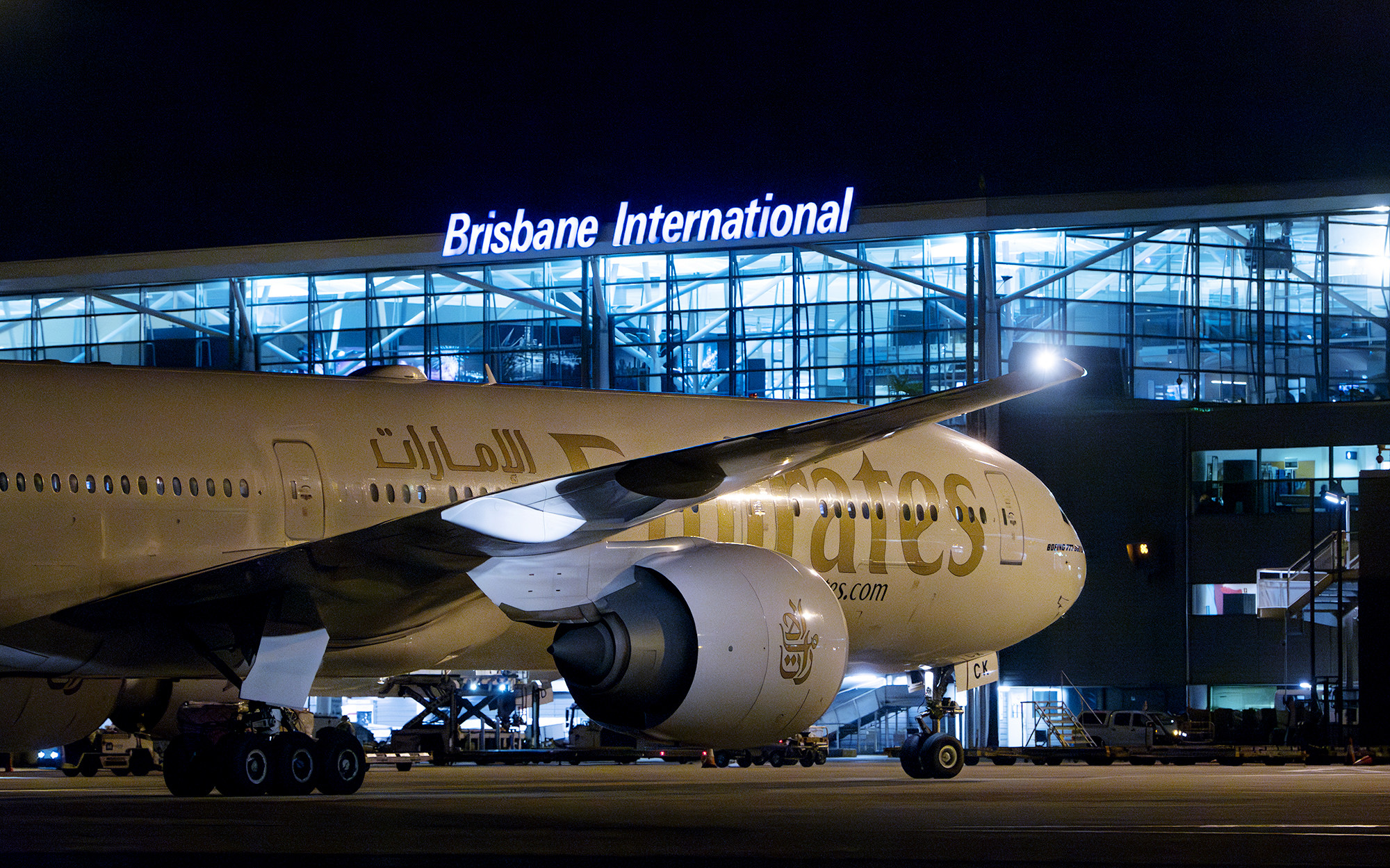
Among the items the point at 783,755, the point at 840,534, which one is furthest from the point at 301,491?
Answer: the point at 783,755

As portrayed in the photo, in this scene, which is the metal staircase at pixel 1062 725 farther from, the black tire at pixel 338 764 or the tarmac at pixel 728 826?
the black tire at pixel 338 764

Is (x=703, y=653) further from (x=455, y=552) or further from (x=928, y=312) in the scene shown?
(x=928, y=312)

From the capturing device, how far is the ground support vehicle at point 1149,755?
92.7 ft

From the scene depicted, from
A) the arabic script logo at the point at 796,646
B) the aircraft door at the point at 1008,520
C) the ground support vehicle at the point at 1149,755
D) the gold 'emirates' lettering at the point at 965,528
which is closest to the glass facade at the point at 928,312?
the ground support vehicle at the point at 1149,755

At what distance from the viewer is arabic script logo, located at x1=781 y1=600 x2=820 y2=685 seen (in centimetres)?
1134

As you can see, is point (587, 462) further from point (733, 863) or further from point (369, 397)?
point (733, 863)

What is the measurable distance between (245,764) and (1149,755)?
20.5m

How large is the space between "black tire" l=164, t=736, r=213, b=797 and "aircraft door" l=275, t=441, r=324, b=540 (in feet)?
6.43

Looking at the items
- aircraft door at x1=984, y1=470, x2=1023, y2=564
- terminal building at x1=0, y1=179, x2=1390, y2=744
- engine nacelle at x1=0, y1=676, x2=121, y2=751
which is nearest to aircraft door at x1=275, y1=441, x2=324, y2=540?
engine nacelle at x1=0, y1=676, x2=121, y2=751

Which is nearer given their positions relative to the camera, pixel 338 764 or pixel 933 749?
pixel 338 764

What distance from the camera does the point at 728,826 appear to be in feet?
29.5

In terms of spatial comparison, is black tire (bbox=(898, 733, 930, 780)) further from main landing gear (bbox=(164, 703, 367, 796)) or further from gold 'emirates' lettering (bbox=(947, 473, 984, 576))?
main landing gear (bbox=(164, 703, 367, 796))

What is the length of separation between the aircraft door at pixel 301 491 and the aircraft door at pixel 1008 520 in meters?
7.66

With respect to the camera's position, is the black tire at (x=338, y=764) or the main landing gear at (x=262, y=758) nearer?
the main landing gear at (x=262, y=758)
